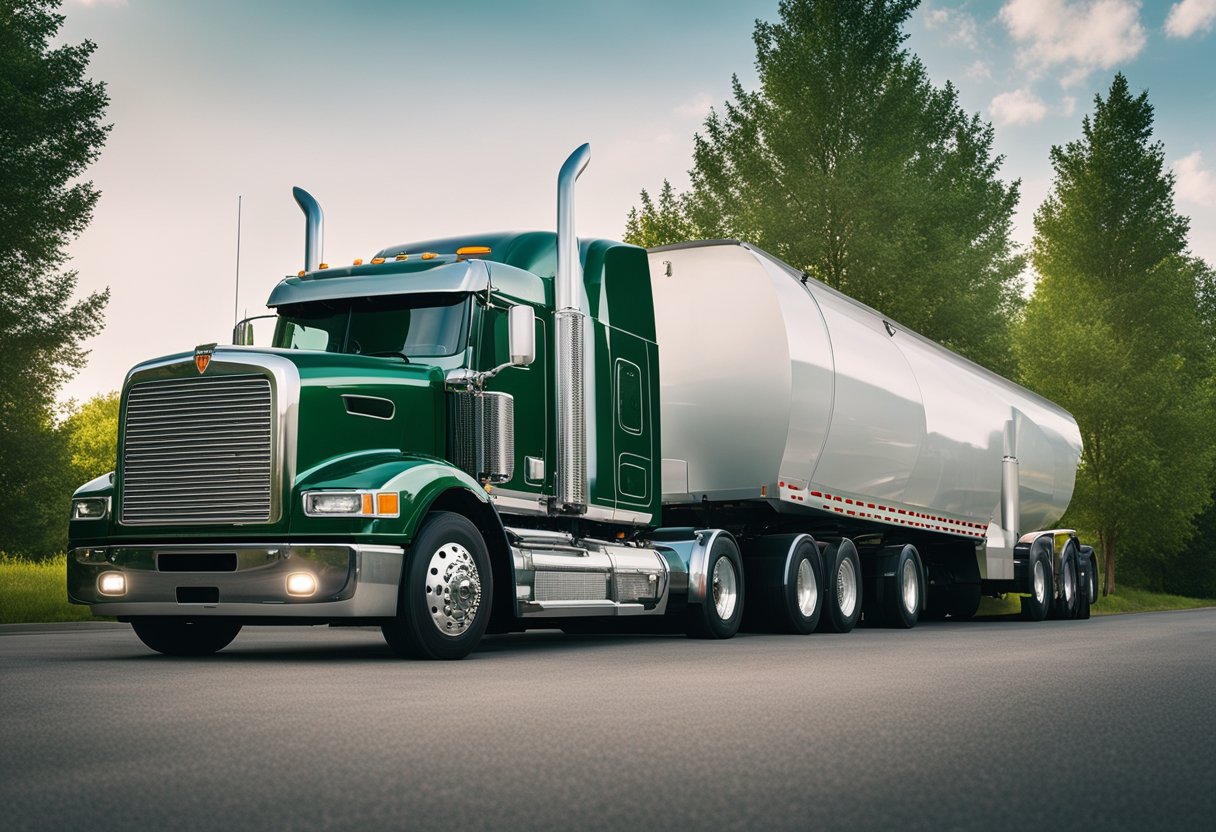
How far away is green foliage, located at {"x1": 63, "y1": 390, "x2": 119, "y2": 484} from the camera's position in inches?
3542

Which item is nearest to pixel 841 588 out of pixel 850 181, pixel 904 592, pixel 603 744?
pixel 904 592

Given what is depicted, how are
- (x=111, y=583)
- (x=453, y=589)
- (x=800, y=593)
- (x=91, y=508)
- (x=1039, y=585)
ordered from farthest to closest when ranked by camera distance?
1. (x=1039, y=585)
2. (x=800, y=593)
3. (x=91, y=508)
4. (x=453, y=589)
5. (x=111, y=583)

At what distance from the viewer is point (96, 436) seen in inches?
3812

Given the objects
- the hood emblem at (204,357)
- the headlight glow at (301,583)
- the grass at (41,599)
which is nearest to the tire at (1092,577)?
the grass at (41,599)

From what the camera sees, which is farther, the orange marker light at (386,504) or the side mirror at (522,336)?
the side mirror at (522,336)

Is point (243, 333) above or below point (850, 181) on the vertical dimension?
below

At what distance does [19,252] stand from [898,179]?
19.5 meters

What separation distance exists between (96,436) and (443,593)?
93074 millimetres

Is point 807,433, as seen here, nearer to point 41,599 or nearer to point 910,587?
point 910,587

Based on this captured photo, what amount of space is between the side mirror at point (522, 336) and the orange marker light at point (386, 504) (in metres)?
1.66

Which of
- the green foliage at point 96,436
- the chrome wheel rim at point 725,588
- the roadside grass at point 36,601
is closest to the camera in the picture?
the chrome wheel rim at point 725,588

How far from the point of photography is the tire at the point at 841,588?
645 inches

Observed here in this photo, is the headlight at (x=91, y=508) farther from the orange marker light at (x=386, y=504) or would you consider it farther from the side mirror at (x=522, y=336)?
the side mirror at (x=522, y=336)

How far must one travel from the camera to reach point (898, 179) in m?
31.6
